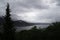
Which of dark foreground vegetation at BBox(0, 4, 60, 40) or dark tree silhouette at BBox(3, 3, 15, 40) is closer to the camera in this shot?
dark foreground vegetation at BBox(0, 4, 60, 40)

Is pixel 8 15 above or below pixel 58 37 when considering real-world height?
above

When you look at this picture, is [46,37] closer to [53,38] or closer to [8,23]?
[53,38]

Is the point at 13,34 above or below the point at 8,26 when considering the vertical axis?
below

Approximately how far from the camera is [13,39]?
23.2 m

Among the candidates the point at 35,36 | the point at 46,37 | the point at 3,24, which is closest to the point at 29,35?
the point at 35,36

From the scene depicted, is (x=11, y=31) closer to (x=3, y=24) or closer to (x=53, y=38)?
(x=3, y=24)

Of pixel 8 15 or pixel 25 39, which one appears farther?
pixel 8 15

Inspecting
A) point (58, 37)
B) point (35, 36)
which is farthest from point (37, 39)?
point (58, 37)

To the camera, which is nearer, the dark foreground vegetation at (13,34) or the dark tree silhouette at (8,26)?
the dark foreground vegetation at (13,34)

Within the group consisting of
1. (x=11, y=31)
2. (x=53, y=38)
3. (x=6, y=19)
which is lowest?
(x=53, y=38)

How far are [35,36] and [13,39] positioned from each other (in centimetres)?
293

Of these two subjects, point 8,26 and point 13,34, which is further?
point 8,26

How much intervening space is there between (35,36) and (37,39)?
87 cm

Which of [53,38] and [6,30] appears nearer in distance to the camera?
[53,38]
